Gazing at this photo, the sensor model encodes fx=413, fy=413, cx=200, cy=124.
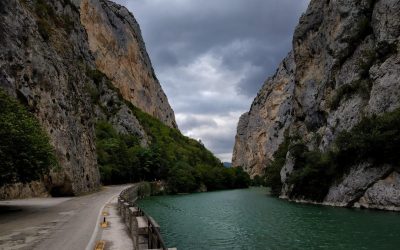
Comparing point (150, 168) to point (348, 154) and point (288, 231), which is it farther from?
point (288, 231)

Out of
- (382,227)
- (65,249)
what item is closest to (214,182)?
(382,227)

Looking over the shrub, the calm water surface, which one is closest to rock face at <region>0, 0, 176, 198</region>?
the calm water surface

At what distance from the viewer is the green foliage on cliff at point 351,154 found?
43375 millimetres

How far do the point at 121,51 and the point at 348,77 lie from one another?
120 meters

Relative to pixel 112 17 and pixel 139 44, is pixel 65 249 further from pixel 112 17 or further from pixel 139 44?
pixel 139 44

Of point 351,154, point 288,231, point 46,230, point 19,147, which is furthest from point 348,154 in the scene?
point 46,230

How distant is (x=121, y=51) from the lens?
544 feet

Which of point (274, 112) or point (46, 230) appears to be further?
point (274, 112)

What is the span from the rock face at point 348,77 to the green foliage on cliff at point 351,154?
149cm

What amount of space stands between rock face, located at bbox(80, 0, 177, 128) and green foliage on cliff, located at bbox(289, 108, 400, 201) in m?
108

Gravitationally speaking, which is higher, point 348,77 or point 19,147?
point 348,77

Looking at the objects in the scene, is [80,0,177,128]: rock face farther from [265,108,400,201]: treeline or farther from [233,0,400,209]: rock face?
[265,108,400,201]: treeline

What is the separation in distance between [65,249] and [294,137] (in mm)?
66693

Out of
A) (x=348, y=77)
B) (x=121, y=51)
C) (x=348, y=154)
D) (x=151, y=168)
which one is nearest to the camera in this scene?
(x=348, y=154)
